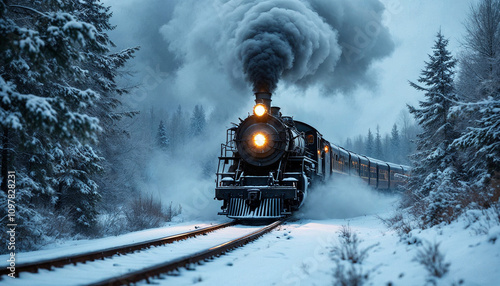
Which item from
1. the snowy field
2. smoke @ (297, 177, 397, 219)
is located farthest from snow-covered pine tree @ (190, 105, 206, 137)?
the snowy field

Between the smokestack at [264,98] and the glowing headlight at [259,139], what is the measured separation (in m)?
1.10

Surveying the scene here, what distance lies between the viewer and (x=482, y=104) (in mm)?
6809

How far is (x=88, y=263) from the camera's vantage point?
15.6ft

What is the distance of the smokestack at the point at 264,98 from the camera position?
1238 centimetres

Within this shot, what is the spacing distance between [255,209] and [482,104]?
697 centimetres

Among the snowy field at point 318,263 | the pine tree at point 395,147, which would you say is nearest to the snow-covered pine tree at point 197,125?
the pine tree at point 395,147

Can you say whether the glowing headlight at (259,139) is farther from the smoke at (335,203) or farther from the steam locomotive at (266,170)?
the smoke at (335,203)

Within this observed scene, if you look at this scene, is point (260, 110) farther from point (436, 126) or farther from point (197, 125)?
point (197, 125)

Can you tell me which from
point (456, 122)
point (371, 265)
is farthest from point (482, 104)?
point (456, 122)

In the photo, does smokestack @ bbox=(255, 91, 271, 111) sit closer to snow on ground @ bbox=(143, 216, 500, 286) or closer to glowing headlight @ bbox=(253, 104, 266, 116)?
glowing headlight @ bbox=(253, 104, 266, 116)

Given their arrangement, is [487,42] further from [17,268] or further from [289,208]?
[17,268]

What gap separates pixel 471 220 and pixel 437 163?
8.95 metres

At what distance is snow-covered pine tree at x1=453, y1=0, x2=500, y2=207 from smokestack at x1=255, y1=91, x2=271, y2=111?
6120 millimetres

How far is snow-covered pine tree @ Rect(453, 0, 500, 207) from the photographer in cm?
666
